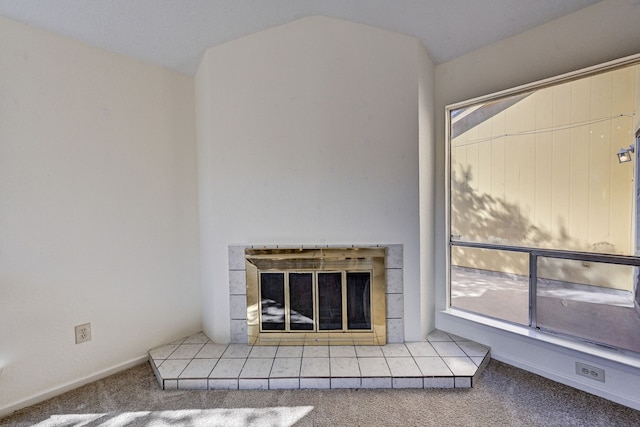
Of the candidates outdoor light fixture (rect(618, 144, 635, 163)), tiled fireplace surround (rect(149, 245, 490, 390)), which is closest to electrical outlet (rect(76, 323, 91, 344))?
tiled fireplace surround (rect(149, 245, 490, 390))

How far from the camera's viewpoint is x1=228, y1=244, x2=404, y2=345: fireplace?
89.3 inches

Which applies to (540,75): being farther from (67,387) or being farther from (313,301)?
(67,387)

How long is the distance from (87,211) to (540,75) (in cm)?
318

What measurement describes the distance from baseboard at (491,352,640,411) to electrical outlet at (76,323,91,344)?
2.87 m

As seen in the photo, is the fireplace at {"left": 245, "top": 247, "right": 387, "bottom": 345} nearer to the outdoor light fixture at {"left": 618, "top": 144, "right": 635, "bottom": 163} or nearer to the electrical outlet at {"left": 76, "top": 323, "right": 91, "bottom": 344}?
the electrical outlet at {"left": 76, "top": 323, "right": 91, "bottom": 344}

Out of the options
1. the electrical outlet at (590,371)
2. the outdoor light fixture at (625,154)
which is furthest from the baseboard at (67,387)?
the outdoor light fixture at (625,154)

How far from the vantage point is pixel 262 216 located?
7.48 ft

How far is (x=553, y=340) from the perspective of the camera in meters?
1.92

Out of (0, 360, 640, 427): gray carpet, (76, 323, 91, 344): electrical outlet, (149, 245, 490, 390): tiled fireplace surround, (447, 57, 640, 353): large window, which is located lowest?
(0, 360, 640, 427): gray carpet

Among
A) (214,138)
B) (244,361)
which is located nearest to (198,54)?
(214,138)

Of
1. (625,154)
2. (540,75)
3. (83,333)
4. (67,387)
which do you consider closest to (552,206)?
(625,154)

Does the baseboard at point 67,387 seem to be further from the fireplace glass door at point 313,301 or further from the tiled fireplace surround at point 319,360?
the fireplace glass door at point 313,301

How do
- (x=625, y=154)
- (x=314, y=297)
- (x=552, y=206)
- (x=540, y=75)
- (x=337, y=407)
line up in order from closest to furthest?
(x=337, y=407) < (x=625, y=154) < (x=540, y=75) < (x=552, y=206) < (x=314, y=297)

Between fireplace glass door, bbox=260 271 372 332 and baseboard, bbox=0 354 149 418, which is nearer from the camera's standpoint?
baseboard, bbox=0 354 149 418
